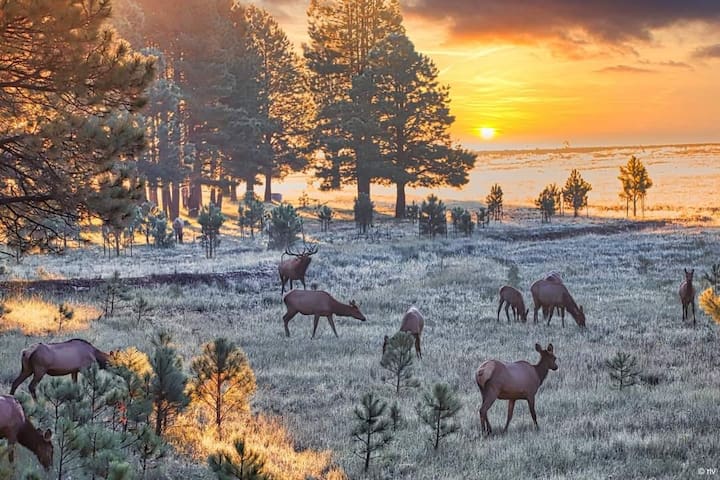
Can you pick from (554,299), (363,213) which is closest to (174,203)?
(363,213)

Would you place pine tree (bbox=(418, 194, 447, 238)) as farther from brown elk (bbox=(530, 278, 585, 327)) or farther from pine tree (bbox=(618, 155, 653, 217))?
pine tree (bbox=(618, 155, 653, 217))

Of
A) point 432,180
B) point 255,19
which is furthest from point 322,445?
point 255,19

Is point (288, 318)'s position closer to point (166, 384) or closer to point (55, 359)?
point (55, 359)

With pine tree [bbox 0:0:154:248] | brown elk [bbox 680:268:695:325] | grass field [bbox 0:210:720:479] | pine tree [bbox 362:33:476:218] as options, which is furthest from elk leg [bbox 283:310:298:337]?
pine tree [bbox 362:33:476:218]

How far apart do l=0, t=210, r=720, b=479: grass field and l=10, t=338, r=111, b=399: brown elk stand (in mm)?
1745

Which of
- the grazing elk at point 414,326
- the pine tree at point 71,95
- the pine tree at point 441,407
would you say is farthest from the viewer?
the grazing elk at point 414,326

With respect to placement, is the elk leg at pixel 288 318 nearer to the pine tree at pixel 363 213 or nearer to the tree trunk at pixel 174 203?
the pine tree at pixel 363 213

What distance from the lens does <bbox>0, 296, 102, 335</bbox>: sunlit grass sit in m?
14.4

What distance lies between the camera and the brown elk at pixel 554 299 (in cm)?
1638

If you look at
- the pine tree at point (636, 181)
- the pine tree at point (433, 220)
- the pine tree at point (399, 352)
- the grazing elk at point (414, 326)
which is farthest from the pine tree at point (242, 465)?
the pine tree at point (636, 181)

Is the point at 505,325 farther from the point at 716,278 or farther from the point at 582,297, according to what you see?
the point at 716,278

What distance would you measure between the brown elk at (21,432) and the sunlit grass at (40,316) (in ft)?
27.4

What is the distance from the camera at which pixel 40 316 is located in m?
15.6

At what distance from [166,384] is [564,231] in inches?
1464
